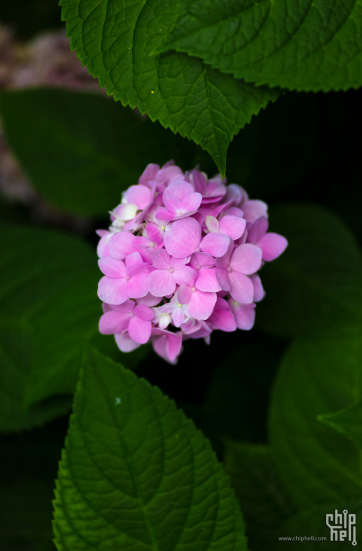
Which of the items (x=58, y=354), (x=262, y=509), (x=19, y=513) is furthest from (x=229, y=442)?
(x=19, y=513)

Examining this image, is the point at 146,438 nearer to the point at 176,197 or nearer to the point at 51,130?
the point at 176,197

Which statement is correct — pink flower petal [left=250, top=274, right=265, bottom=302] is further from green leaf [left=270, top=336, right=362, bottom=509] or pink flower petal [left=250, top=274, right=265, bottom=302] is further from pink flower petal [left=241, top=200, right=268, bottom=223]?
green leaf [left=270, top=336, right=362, bottom=509]

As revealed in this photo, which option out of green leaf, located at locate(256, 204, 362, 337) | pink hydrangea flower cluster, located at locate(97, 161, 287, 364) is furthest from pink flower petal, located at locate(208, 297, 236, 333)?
green leaf, located at locate(256, 204, 362, 337)

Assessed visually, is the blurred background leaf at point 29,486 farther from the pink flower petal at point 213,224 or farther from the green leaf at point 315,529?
the pink flower petal at point 213,224

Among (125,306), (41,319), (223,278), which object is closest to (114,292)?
(125,306)

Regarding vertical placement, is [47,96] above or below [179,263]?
above

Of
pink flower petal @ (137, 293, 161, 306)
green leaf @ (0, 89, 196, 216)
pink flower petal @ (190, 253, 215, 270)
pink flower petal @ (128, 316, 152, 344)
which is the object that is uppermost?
green leaf @ (0, 89, 196, 216)

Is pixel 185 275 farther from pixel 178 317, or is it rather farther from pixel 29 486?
pixel 29 486
